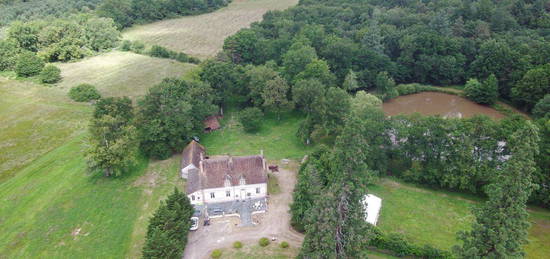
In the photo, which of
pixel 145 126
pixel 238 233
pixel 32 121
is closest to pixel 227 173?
pixel 238 233

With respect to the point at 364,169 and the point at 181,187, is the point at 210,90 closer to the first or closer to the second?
the point at 181,187

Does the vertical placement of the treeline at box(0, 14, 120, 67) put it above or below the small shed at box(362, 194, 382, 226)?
above

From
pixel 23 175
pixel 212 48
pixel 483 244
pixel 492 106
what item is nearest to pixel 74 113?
pixel 23 175

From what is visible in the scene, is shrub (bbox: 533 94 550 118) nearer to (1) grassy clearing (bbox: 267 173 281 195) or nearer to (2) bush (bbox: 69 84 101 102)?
(1) grassy clearing (bbox: 267 173 281 195)

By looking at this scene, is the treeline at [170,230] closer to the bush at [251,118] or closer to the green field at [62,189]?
the green field at [62,189]

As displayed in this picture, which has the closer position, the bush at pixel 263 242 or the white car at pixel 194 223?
Answer: the bush at pixel 263 242

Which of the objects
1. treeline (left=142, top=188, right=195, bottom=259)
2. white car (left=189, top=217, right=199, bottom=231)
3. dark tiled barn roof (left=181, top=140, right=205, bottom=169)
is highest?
dark tiled barn roof (left=181, top=140, right=205, bottom=169)

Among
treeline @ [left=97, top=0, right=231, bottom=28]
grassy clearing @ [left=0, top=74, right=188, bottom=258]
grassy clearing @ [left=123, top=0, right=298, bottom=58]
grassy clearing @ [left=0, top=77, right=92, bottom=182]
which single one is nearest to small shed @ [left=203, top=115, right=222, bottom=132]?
grassy clearing @ [left=0, top=74, right=188, bottom=258]

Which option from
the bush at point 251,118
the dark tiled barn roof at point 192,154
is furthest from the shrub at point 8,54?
the bush at point 251,118
